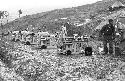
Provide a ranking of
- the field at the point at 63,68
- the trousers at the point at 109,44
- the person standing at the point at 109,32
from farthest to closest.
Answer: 1. the trousers at the point at 109,44
2. the person standing at the point at 109,32
3. the field at the point at 63,68

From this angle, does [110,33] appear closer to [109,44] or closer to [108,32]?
[108,32]

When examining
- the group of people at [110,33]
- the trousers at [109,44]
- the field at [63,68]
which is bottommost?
the field at [63,68]

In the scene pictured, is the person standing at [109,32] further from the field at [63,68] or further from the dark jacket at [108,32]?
the field at [63,68]

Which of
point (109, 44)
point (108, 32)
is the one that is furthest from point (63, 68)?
point (109, 44)

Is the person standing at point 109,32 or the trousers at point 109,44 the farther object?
the trousers at point 109,44

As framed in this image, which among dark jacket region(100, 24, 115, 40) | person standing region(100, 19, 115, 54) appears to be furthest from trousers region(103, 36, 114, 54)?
dark jacket region(100, 24, 115, 40)

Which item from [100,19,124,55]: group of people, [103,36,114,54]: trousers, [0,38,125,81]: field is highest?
[100,19,124,55]: group of people

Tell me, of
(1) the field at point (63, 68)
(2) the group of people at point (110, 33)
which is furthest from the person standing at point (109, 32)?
(1) the field at point (63, 68)

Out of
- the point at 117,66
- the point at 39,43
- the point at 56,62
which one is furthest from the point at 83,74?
the point at 39,43

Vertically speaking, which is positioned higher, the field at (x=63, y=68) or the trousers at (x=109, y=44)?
the trousers at (x=109, y=44)

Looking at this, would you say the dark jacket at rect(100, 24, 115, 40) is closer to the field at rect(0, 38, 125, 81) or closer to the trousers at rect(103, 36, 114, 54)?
the trousers at rect(103, 36, 114, 54)

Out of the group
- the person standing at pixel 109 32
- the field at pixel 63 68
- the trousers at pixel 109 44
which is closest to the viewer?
the field at pixel 63 68

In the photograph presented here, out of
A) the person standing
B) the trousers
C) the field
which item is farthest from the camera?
the trousers
